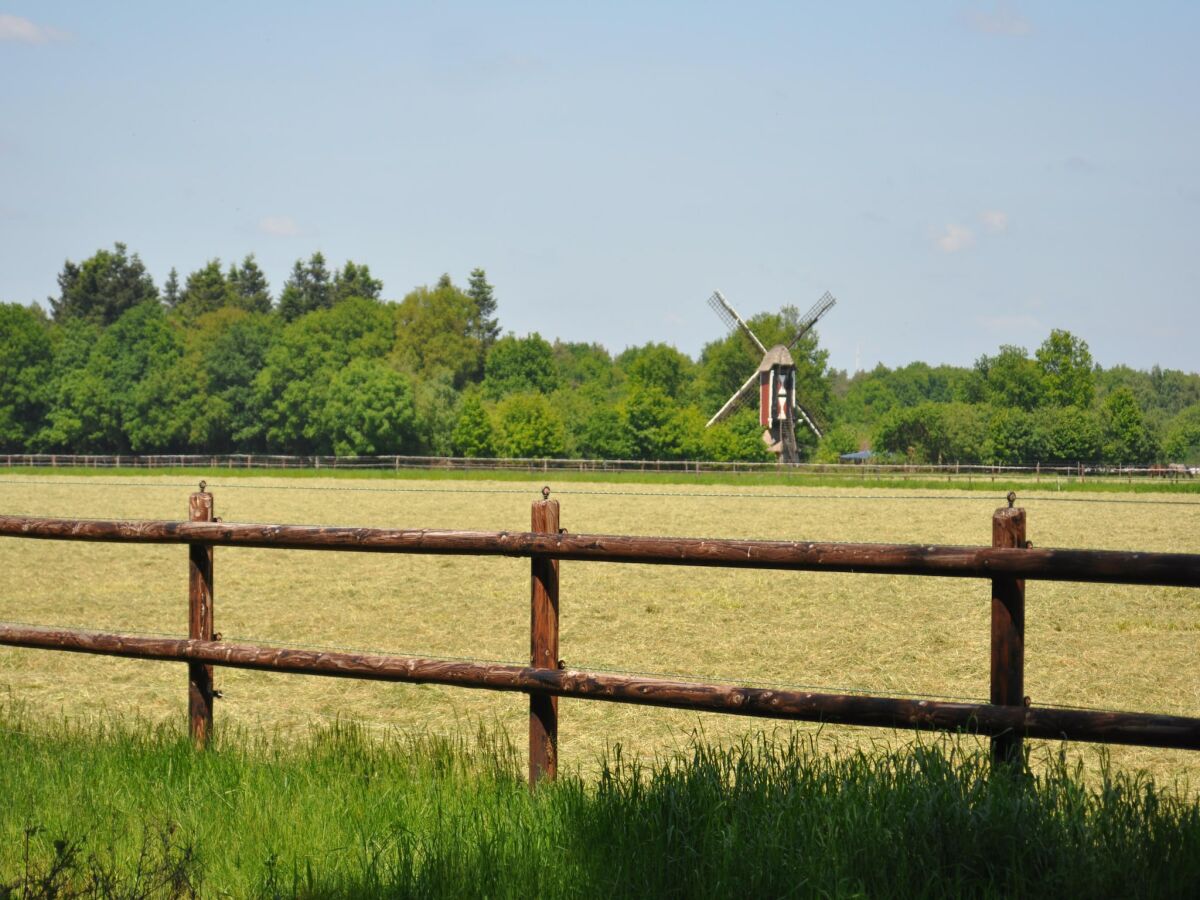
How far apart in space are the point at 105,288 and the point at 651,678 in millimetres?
161790

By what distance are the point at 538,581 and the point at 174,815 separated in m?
1.89

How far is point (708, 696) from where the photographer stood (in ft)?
18.5

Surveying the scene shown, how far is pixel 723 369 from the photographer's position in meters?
130

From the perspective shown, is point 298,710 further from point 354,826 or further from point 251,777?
point 354,826

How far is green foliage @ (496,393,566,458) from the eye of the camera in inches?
4245

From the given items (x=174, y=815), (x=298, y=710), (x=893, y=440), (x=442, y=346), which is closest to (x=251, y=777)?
(x=174, y=815)

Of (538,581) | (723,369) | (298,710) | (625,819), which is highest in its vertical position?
(723,369)

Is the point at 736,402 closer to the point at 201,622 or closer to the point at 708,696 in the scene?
the point at 201,622

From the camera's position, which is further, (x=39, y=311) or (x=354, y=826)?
(x=39, y=311)

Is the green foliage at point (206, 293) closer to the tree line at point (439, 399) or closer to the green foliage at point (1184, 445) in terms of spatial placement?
the tree line at point (439, 399)

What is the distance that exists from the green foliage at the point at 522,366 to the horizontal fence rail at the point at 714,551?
130 meters

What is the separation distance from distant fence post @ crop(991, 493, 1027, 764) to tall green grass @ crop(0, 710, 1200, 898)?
17cm

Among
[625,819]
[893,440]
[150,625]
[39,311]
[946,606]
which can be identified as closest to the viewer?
[625,819]

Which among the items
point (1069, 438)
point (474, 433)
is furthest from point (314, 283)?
point (1069, 438)
